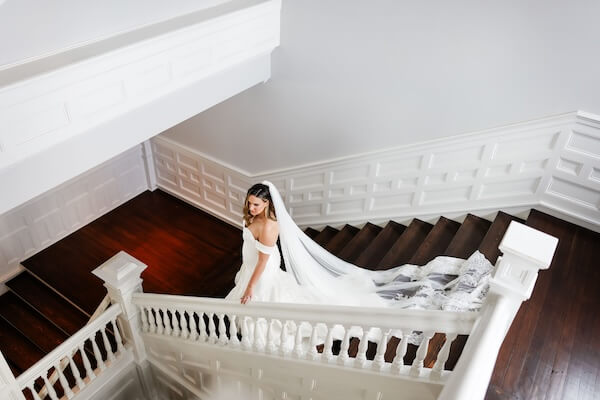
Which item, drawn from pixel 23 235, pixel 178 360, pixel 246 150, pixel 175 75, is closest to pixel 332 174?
pixel 246 150

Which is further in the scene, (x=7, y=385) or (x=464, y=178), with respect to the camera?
(x=464, y=178)

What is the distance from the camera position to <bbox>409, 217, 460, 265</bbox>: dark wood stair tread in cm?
373

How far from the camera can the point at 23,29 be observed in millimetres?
2330

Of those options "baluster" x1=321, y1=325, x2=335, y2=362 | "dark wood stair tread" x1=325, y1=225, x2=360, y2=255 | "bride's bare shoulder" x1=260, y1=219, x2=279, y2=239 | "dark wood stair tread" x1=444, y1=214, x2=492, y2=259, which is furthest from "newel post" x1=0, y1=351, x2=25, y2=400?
"dark wood stair tread" x1=444, y1=214, x2=492, y2=259

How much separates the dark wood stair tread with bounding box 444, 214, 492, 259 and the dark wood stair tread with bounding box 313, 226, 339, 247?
1480mm

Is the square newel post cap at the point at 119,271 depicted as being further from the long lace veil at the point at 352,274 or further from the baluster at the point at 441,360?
the baluster at the point at 441,360

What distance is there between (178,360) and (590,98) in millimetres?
3756

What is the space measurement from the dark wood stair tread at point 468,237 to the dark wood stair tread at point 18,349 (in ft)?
14.5

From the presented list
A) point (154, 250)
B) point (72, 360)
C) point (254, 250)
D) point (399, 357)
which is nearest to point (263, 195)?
point (254, 250)

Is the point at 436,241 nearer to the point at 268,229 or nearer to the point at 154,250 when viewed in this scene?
the point at 268,229

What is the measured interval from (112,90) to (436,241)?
286 cm

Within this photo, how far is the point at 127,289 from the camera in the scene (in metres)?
3.34

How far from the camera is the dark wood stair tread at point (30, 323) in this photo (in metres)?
4.88

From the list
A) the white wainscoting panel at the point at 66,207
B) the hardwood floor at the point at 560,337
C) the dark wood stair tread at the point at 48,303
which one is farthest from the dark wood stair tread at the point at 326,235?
the white wainscoting panel at the point at 66,207
